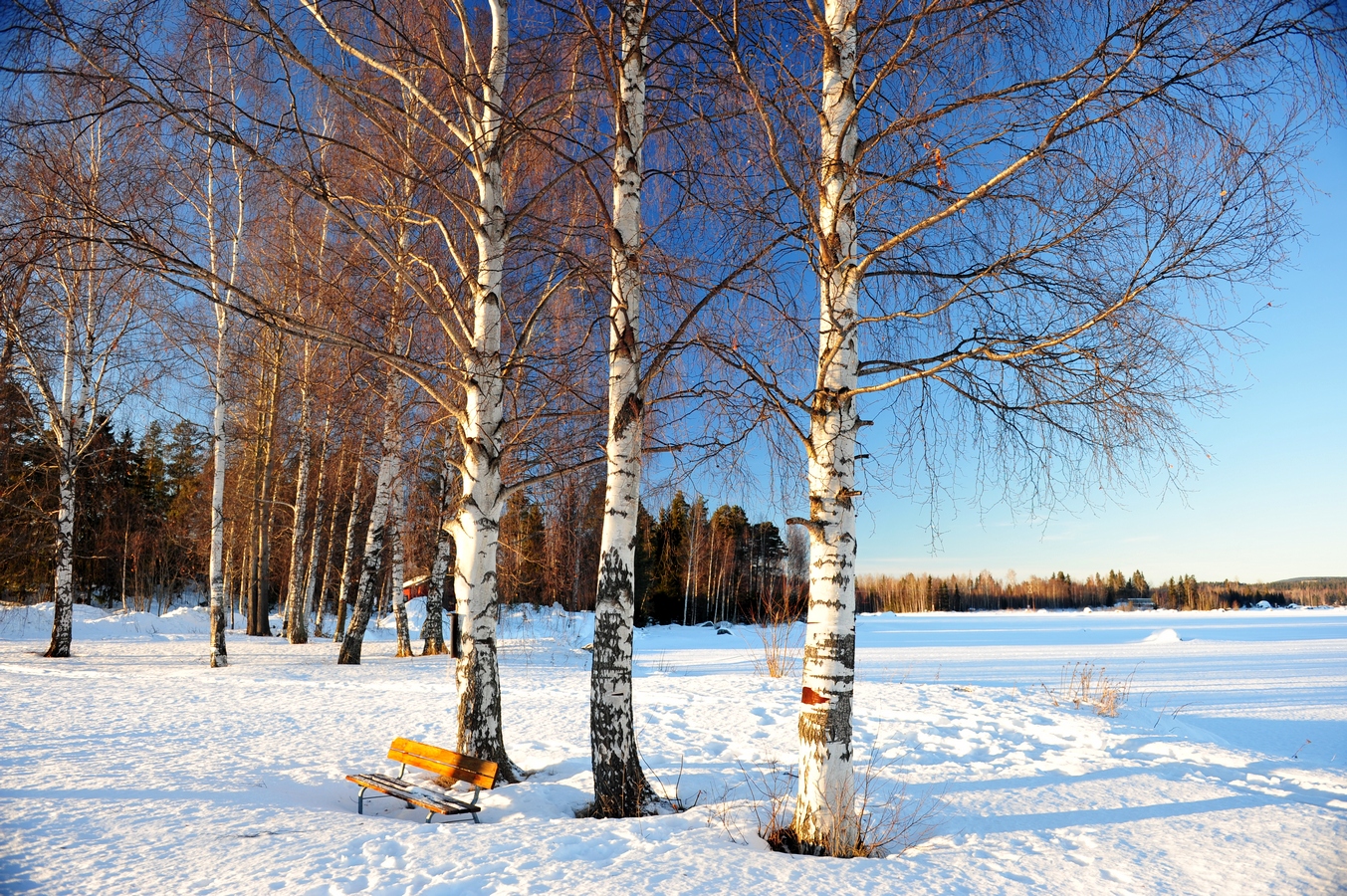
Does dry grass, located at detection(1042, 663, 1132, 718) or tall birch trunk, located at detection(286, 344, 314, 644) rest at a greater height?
tall birch trunk, located at detection(286, 344, 314, 644)

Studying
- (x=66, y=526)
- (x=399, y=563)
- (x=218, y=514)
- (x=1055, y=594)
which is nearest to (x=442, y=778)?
(x=218, y=514)

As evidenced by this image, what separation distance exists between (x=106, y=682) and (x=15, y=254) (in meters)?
9.93

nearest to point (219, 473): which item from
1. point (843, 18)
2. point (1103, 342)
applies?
point (843, 18)

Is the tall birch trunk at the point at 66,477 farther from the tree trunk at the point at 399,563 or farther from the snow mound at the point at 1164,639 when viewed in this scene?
the snow mound at the point at 1164,639

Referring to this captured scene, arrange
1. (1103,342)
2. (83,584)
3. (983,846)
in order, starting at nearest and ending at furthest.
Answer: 1. (1103,342)
2. (983,846)
3. (83,584)

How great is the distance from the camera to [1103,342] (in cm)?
424

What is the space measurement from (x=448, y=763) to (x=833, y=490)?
142 inches

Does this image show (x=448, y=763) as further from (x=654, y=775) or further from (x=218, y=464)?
(x=218, y=464)

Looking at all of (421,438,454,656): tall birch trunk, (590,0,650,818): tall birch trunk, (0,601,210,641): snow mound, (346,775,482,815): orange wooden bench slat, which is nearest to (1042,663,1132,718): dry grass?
(590,0,650,818): tall birch trunk

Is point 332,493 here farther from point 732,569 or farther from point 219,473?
point 732,569

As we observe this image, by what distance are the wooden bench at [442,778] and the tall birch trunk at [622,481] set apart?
0.83m

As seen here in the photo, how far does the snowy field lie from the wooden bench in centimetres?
18

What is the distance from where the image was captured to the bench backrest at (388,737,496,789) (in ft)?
17.8

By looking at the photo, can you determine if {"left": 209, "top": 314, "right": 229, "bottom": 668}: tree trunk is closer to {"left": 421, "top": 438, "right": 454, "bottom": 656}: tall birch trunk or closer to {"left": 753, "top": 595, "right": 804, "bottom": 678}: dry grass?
{"left": 421, "top": 438, "right": 454, "bottom": 656}: tall birch trunk
